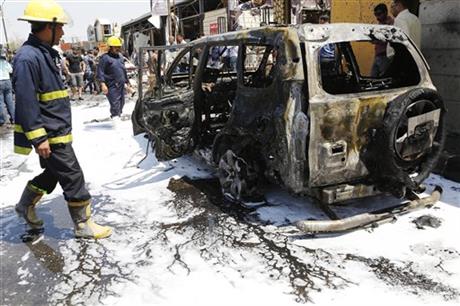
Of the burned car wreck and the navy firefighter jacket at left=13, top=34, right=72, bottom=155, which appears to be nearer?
the navy firefighter jacket at left=13, top=34, right=72, bottom=155

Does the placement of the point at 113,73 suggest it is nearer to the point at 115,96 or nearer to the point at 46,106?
the point at 115,96

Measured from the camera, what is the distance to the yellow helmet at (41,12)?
359cm

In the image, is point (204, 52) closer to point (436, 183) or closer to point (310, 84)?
point (310, 84)

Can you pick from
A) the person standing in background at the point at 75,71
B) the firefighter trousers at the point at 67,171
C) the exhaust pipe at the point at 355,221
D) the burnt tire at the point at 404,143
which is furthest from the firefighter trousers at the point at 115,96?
the person standing in background at the point at 75,71

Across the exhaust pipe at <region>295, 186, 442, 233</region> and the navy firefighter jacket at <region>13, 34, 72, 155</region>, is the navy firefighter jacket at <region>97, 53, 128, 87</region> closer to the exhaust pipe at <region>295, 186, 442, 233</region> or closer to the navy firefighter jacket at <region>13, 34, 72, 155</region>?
the navy firefighter jacket at <region>13, 34, 72, 155</region>

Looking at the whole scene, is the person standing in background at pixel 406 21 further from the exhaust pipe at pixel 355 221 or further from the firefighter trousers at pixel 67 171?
the firefighter trousers at pixel 67 171

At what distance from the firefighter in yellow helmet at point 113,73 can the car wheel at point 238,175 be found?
4993 millimetres

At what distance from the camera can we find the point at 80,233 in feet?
13.1

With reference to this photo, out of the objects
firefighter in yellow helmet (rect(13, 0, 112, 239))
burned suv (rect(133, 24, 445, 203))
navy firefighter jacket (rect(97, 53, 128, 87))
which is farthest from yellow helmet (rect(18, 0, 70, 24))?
navy firefighter jacket (rect(97, 53, 128, 87))

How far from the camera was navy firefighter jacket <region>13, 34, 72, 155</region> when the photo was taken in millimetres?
3438

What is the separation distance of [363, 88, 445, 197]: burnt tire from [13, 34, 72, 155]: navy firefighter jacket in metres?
2.78

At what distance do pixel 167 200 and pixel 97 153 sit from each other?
2782 millimetres

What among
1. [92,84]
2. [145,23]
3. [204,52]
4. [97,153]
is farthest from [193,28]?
[204,52]

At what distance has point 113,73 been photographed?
8.88 meters
